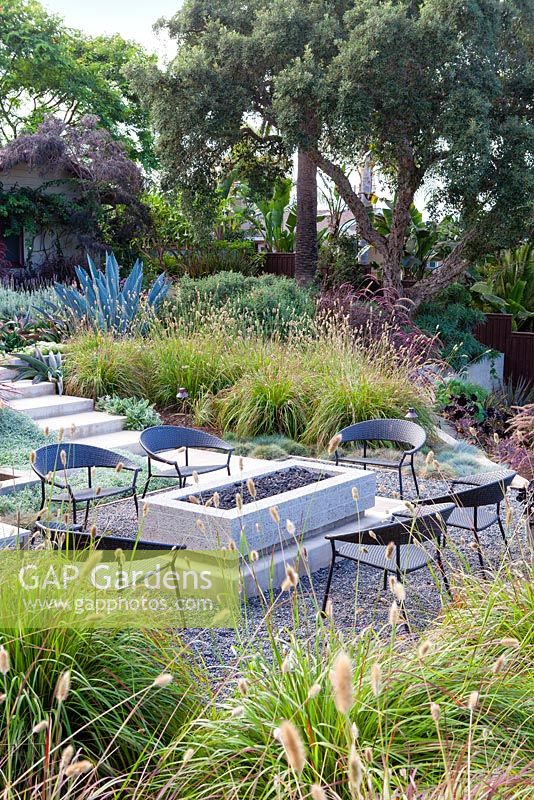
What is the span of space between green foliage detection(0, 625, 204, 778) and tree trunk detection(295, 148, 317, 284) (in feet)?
47.2

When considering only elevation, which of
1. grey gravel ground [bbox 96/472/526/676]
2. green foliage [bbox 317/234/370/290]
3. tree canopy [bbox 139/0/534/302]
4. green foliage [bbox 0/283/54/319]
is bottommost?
grey gravel ground [bbox 96/472/526/676]

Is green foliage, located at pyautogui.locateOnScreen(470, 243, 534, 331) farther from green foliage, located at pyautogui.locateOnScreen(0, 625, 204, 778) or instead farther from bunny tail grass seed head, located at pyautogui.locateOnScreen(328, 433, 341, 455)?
green foliage, located at pyautogui.locateOnScreen(0, 625, 204, 778)

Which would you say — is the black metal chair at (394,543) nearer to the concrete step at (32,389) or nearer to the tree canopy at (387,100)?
the concrete step at (32,389)

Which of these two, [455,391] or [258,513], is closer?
[258,513]

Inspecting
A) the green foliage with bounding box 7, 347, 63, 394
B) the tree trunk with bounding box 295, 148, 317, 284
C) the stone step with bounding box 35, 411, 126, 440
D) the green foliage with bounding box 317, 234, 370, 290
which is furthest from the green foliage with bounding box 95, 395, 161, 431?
the green foliage with bounding box 317, 234, 370, 290

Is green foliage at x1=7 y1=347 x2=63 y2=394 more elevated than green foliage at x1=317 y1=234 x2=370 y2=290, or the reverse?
green foliage at x1=317 y1=234 x2=370 y2=290

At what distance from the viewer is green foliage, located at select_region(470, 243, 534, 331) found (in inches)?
683

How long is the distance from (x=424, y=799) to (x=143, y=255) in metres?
18.1

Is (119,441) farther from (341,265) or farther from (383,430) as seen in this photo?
(341,265)

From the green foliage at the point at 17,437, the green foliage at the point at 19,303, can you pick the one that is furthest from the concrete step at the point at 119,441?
the green foliage at the point at 19,303

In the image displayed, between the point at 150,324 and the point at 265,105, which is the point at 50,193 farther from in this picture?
the point at 150,324

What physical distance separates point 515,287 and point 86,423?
36.5 ft

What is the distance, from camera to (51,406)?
924cm

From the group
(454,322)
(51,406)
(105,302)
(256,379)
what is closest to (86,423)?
(51,406)
